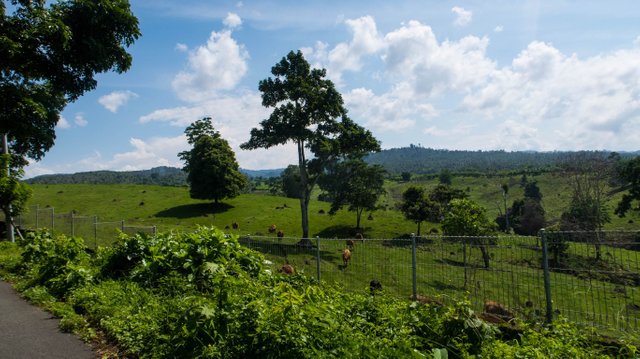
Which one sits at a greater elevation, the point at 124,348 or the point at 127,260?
the point at 127,260

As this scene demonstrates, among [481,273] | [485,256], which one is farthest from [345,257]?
[485,256]

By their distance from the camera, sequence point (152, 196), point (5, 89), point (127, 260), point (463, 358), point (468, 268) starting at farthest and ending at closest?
point (152, 196) → point (5, 89) → point (127, 260) → point (468, 268) → point (463, 358)

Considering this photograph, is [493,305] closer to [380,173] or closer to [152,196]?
[380,173]

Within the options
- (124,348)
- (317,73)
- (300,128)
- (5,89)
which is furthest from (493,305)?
(317,73)

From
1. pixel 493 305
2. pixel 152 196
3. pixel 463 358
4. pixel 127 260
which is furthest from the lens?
pixel 152 196

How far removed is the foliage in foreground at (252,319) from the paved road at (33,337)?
0.26 metres

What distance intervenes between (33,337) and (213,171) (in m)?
48.2

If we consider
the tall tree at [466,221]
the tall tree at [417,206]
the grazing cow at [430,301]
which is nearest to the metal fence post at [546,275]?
the grazing cow at [430,301]

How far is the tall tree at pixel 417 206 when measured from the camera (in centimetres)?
4912

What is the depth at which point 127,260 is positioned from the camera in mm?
9602

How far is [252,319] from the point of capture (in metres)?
4.61

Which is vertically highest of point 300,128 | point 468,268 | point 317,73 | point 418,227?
point 317,73

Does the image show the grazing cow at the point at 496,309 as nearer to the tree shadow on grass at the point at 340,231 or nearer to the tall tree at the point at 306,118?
the tall tree at the point at 306,118

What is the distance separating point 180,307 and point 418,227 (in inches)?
1838
